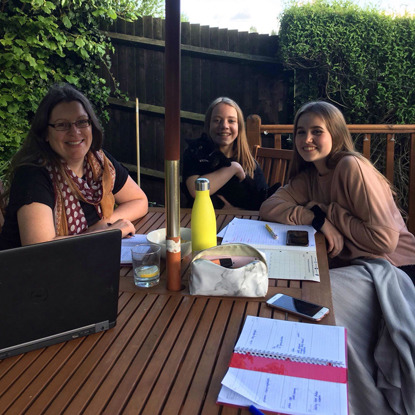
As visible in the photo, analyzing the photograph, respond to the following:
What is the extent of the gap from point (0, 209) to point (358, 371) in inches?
60.3

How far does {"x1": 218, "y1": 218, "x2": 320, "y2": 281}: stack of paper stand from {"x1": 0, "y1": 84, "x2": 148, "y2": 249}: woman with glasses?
1.40 ft

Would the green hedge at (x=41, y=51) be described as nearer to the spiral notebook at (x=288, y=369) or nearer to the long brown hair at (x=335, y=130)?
the long brown hair at (x=335, y=130)

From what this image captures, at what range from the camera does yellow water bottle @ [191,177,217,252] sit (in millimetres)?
1392

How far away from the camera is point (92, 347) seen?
1016 mm

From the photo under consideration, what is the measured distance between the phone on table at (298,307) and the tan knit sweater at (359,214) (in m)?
0.78

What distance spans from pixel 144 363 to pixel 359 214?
1.26 m

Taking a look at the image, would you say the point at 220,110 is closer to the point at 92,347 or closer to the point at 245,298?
the point at 245,298

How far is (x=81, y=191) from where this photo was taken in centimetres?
192

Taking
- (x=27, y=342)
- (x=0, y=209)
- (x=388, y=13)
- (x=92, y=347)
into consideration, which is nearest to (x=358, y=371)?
(x=92, y=347)

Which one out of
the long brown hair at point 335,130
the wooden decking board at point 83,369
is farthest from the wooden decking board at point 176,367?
the long brown hair at point 335,130

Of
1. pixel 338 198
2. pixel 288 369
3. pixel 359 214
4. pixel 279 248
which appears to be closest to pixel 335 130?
pixel 338 198

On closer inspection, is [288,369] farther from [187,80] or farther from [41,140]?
[187,80]

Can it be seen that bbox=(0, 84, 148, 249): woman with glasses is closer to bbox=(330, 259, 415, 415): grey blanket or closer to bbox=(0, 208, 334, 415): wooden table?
bbox=(0, 208, 334, 415): wooden table

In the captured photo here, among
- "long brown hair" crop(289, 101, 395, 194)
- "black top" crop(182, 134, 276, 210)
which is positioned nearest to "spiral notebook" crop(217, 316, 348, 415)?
"long brown hair" crop(289, 101, 395, 194)
